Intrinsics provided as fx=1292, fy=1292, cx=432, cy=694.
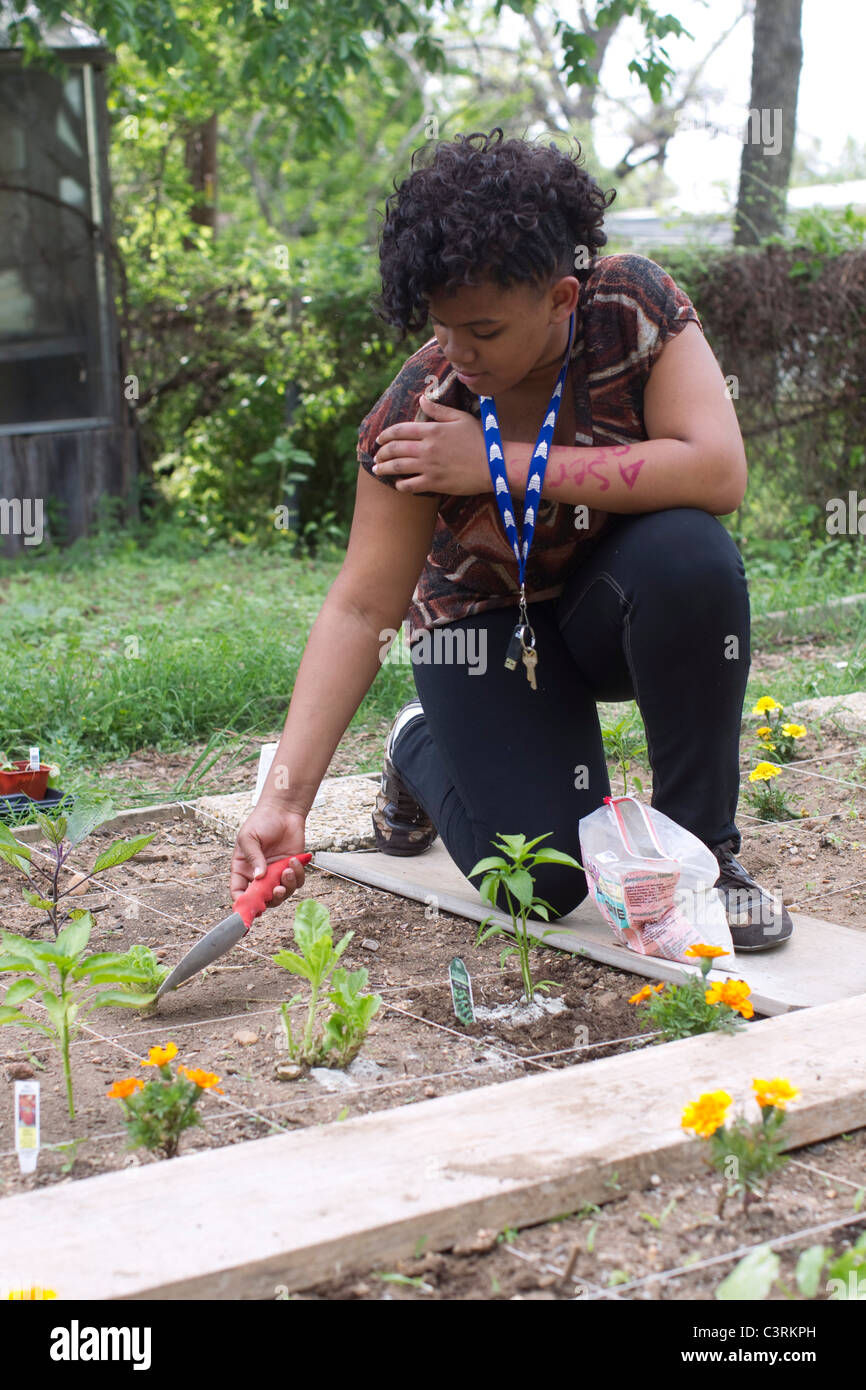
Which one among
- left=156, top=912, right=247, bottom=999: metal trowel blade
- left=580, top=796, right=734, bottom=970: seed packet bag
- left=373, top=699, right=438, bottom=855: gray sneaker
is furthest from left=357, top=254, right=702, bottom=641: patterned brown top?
left=156, top=912, right=247, bottom=999: metal trowel blade

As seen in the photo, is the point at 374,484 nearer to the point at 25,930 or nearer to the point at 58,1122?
the point at 25,930

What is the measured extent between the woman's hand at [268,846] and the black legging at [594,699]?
435 millimetres

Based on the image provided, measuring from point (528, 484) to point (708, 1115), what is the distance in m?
1.09

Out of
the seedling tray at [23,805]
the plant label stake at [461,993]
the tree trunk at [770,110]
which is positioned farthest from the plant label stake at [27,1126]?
the tree trunk at [770,110]

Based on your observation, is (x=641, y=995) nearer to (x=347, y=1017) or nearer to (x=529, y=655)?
(x=347, y=1017)

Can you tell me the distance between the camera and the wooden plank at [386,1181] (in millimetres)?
1151

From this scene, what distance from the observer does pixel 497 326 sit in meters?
1.94

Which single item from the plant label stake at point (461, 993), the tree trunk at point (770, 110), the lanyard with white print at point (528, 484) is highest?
the tree trunk at point (770, 110)

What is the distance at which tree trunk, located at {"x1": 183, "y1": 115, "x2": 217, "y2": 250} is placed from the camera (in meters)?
11.1

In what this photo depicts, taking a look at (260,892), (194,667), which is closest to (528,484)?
(260,892)

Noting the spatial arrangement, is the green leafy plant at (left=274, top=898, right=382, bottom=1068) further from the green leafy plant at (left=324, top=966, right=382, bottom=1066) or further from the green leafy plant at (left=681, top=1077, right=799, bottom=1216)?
the green leafy plant at (left=681, top=1077, right=799, bottom=1216)

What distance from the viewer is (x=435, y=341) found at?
227 cm

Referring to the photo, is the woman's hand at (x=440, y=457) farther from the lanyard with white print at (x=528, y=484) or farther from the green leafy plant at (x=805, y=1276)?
the green leafy plant at (x=805, y=1276)
